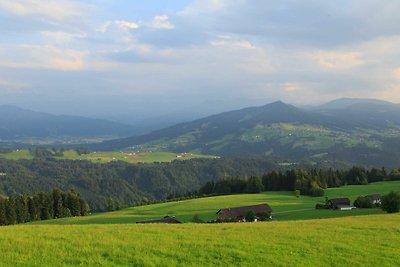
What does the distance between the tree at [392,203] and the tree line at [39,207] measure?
250 feet

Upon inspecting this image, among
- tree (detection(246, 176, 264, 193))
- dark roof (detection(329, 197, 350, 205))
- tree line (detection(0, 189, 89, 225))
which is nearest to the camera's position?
dark roof (detection(329, 197, 350, 205))

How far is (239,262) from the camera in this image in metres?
19.0

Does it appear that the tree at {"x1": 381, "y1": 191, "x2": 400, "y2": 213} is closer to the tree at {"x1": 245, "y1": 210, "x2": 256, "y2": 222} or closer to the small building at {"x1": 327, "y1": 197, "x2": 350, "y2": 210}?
the tree at {"x1": 245, "y1": 210, "x2": 256, "y2": 222}

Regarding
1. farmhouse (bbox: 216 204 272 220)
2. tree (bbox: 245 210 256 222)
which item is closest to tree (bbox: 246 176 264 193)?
farmhouse (bbox: 216 204 272 220)

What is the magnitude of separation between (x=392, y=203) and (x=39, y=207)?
8091cm

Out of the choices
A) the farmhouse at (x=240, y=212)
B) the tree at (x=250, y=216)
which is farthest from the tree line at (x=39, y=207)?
the tree at (x=250, y=216)

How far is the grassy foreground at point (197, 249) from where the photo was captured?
1789cm

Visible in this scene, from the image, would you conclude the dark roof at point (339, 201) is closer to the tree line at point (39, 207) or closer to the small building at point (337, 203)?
the small building at point (337, 203)

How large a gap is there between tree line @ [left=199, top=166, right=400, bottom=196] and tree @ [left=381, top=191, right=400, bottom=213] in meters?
66.8

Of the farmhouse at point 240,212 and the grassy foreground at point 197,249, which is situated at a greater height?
the grassy foreground at point 197,249

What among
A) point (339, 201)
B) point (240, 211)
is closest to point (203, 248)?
point (240, 211)

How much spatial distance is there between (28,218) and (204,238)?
90.6 m

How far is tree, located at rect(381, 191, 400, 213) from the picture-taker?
5947cm

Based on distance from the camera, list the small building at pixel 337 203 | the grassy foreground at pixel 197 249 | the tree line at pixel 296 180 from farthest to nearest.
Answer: the tree line at pixel 296 180 < the small building at pixel 337 203 < the grassy foreground at pixel 197 249
